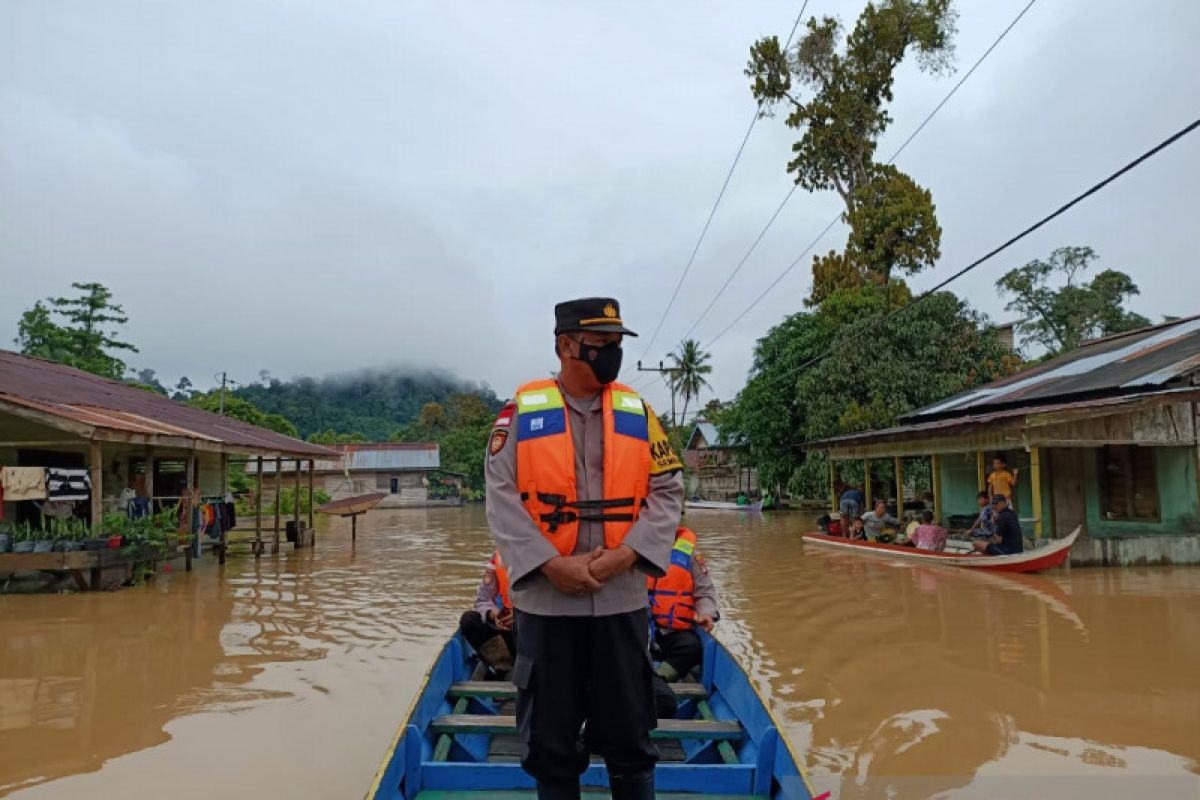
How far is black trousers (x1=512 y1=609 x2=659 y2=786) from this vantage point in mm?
2354

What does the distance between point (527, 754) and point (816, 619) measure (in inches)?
302

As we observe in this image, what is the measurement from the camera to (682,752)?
4.14 metres

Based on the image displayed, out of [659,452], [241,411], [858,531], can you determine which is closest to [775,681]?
[659,452]

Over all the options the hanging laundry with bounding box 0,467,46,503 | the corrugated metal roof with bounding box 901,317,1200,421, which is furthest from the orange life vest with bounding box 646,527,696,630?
the corrugated metal roof with bounding box 901,317,1200,421

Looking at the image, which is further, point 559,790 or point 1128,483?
point 1128,483

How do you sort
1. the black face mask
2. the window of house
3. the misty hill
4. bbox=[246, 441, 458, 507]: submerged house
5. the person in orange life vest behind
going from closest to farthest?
1. the black face mask
2. the person in orange life vest behind
3. the window of house
4. bbox=[246, 441, 458, 507]: submerged house
5. the misty hill

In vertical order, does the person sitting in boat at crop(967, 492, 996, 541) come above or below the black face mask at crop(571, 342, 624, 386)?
below

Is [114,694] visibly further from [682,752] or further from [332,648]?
[682,752]

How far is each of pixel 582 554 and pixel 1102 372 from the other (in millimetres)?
15722

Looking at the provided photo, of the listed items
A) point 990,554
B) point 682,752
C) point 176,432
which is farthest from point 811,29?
point 682,752

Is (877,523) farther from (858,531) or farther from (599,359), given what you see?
(599,359)

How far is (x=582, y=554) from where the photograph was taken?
240 centimetres

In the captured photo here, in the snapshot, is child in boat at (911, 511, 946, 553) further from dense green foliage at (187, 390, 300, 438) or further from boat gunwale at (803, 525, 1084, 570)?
dense green foliage at (187, 390, 300, 438)

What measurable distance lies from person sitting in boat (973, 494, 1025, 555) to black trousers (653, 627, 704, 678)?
30.3 feet
